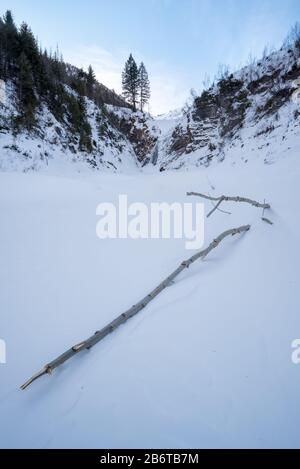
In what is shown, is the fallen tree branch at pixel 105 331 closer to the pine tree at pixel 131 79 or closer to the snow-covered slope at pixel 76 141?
the snow-covered slope at pixel 76 141

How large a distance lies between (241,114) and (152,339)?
15.4 meters

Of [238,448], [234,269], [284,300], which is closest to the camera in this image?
[238,448]

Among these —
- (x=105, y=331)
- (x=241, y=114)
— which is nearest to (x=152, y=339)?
(x=105, y=331)

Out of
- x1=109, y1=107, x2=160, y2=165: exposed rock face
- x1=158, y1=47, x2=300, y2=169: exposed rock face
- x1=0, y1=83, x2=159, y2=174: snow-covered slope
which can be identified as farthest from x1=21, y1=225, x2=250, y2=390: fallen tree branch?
x1=109, y1=107, x2=160, y2=165: exposed rock face

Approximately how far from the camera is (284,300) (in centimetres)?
262

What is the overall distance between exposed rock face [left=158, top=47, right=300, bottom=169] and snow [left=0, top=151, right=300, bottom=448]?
21.8 feet

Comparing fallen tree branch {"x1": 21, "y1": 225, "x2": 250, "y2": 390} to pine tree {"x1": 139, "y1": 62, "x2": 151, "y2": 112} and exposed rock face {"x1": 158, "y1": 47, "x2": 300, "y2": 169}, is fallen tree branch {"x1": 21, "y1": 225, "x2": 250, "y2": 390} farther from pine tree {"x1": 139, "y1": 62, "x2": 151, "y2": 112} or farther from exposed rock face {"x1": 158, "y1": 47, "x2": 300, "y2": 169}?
pine tree {"x1": 139, "y1": 62, "x2": 151, "y2": 112}

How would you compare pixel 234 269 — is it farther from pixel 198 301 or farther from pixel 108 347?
pixel 108 347

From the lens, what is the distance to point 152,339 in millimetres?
2379

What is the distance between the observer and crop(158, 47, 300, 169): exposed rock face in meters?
10.6

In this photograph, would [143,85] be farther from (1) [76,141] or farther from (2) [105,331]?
(2) [105,331]

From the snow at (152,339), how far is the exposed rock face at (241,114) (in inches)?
262
